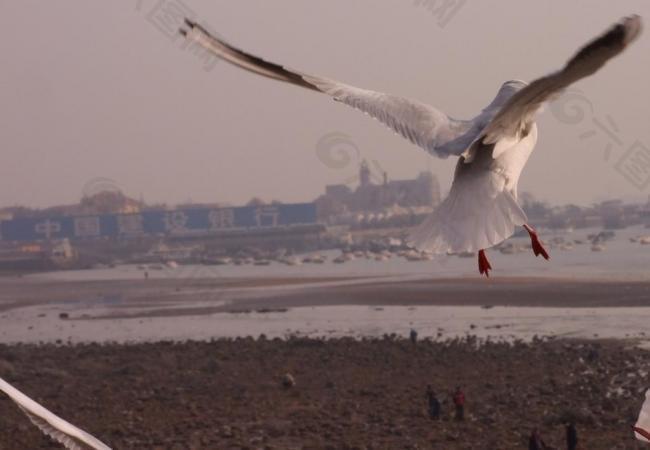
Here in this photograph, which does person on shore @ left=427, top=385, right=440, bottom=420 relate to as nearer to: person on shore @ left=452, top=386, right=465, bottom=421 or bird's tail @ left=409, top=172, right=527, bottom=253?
person on shore @ left=452, top=386, right=465, bottom=421

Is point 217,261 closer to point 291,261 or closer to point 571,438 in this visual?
point 291,261

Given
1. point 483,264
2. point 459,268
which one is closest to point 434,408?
point 483,264

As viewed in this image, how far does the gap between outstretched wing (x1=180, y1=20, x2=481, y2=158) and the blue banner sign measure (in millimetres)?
96493

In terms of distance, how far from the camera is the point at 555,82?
4227 mm

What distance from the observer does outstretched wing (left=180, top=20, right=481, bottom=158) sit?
512cm

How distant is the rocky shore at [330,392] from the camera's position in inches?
775

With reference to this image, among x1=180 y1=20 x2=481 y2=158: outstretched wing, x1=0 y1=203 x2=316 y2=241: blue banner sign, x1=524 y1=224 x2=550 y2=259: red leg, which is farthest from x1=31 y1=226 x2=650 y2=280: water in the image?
x1=524 y1=224 x2=550 y2=259: red leg

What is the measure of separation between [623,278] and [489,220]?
4445 cm

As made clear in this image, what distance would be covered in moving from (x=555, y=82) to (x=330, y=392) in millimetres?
19853

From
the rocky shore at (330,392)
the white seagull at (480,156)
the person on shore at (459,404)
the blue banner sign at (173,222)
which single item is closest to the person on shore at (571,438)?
the rocky shore at (330,392)

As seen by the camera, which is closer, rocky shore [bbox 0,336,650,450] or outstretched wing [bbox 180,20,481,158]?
outstretched wing [bbox 180,20,481,158]

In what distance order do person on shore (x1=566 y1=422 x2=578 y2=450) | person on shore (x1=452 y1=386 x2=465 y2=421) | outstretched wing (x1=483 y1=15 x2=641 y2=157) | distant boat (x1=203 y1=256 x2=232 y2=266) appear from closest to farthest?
outstretched wing (x1=483 y1=15 x2=641 y2=157), person on shore (x1=566 y1=422 x2=578 y2=450), person on shore (x1=452 y1=386 x2=465 y2=421), distant boat (x1=203 y1=256 x2=232 y2=266)

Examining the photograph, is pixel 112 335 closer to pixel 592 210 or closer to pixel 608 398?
pixel 608 398

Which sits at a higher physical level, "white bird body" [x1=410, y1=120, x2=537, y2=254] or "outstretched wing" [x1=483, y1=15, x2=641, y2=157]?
"outstretched wing" [x1=483, y1=15, x2=641, y2=157]
